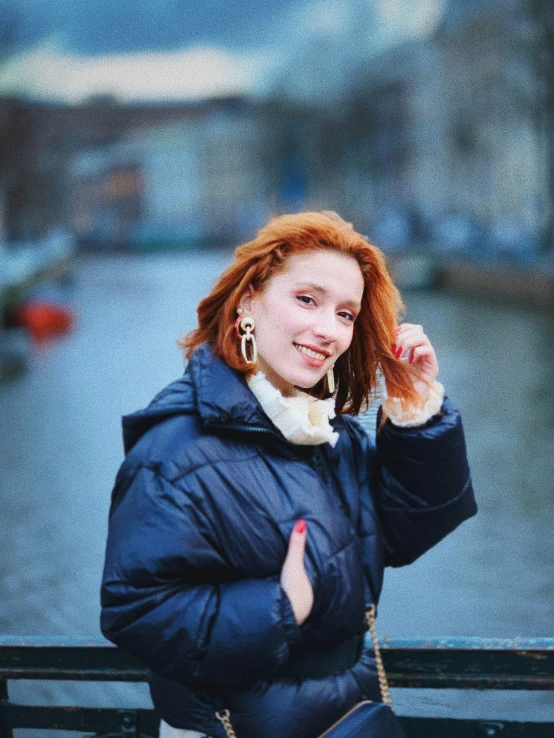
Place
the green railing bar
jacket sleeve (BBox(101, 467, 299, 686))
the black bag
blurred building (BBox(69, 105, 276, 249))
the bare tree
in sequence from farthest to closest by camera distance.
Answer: blurred building (BBox(69, 105, 276, 249)) → the bare tree → the green railing bar → the black bag → jacket sleeve (BBox(101, 467, 299, 686))

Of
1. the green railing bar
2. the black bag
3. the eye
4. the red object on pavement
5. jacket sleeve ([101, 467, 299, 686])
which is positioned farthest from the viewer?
the red object on pavement

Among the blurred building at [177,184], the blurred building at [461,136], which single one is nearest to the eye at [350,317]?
the blurred building at [461,136]

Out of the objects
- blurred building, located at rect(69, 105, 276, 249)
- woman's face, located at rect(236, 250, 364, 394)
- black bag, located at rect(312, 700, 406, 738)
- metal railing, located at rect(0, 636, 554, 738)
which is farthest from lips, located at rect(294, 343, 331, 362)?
blurred building, located at rect(69, 105, 276, 249)

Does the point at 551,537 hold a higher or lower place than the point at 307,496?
lower

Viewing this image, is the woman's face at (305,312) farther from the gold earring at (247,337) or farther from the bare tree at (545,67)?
the bare tree at (545,67)

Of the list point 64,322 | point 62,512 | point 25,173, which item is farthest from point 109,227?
point 62,512

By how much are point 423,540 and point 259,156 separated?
6134cm

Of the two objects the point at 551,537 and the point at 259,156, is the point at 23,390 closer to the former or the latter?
the point at 551,537

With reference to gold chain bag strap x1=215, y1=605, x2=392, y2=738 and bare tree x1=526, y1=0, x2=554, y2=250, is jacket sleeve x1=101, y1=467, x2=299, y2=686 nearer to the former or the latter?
gold chain bag strap x1=215, y1=605, x2=392, y2=738

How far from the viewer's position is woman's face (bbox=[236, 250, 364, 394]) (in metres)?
1.61

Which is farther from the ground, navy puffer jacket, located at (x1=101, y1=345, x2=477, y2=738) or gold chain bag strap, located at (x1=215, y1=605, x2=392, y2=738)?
navy puffer jacket, located at (x1=101, y1=345, x2=477, y2=738)

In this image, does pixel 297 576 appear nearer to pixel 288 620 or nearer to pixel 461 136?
pixel 288 620

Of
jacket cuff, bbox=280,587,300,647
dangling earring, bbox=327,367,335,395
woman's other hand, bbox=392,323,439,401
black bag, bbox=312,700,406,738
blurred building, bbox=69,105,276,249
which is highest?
woman's other hand, bbox=392,323,439,401

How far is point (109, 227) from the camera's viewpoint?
8838cm
